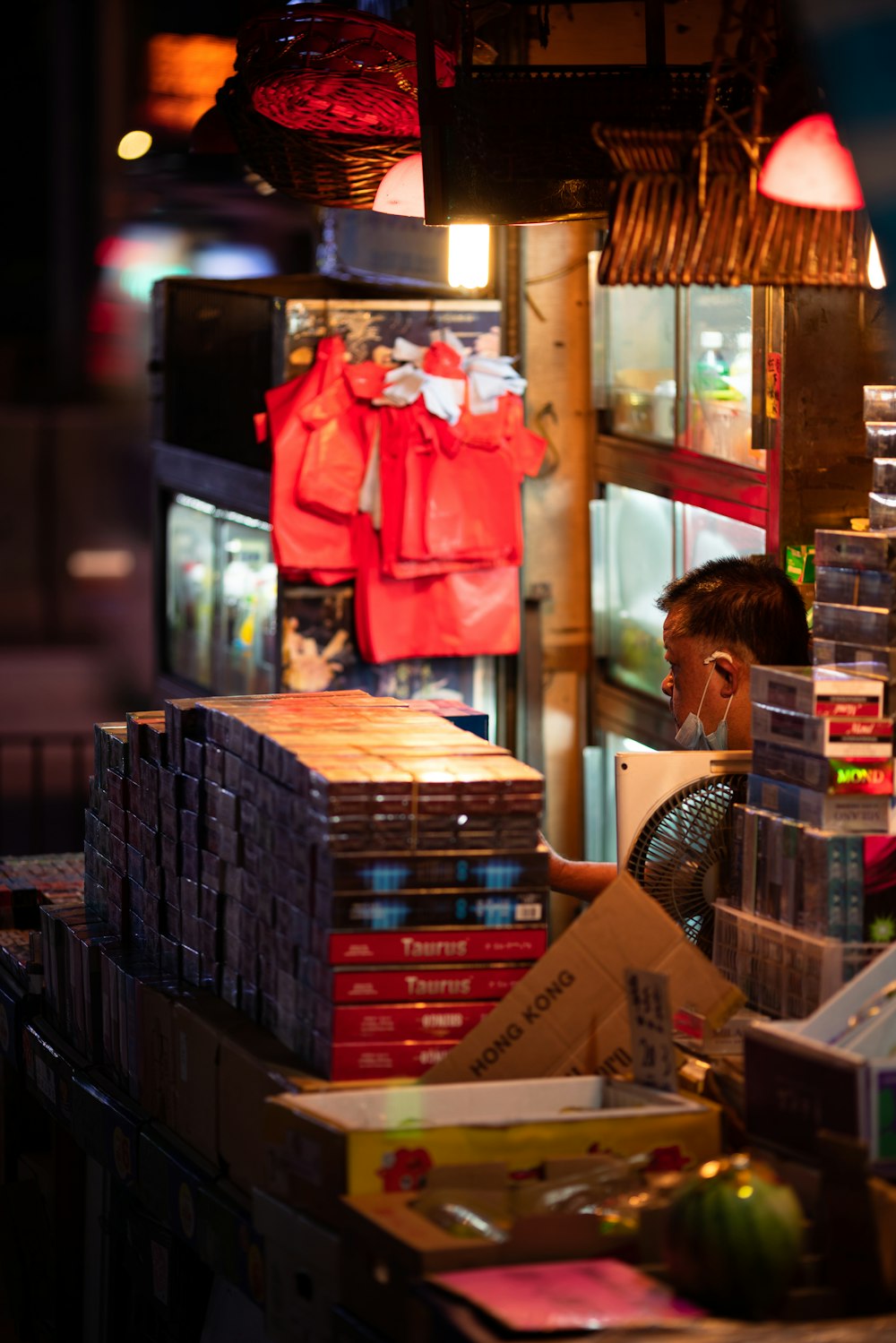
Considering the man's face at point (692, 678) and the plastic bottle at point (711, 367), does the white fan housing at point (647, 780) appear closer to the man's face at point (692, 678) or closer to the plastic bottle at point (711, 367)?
the man's face at point (692, 678)

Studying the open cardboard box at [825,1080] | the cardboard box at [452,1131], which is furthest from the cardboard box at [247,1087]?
the open cardboard box at [825,1080]

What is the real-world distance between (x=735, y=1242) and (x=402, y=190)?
347 centimetres

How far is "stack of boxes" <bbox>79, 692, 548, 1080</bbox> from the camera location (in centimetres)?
351

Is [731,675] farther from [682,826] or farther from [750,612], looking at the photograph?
[682,826]

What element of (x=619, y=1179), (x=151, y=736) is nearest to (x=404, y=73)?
(x=151, y=736)

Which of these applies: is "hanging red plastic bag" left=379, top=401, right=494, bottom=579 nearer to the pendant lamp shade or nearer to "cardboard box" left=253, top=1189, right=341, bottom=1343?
the pendant lamp shade

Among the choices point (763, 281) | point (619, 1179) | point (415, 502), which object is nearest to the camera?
point (619, 1179)

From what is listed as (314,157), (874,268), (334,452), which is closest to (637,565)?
(334,452)

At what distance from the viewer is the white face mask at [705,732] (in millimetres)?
4938

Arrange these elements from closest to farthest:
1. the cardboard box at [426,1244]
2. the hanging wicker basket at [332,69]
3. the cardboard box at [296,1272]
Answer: the cardboard box at [426,1244] < the cardboard box at [296,1272] < the hanging wicker basket at [332,69]

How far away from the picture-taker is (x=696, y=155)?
11.2 feet

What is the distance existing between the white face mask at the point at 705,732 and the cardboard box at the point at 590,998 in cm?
133

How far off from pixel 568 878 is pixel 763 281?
7.28 ft

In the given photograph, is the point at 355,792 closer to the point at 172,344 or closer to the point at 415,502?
the point at 415,502
